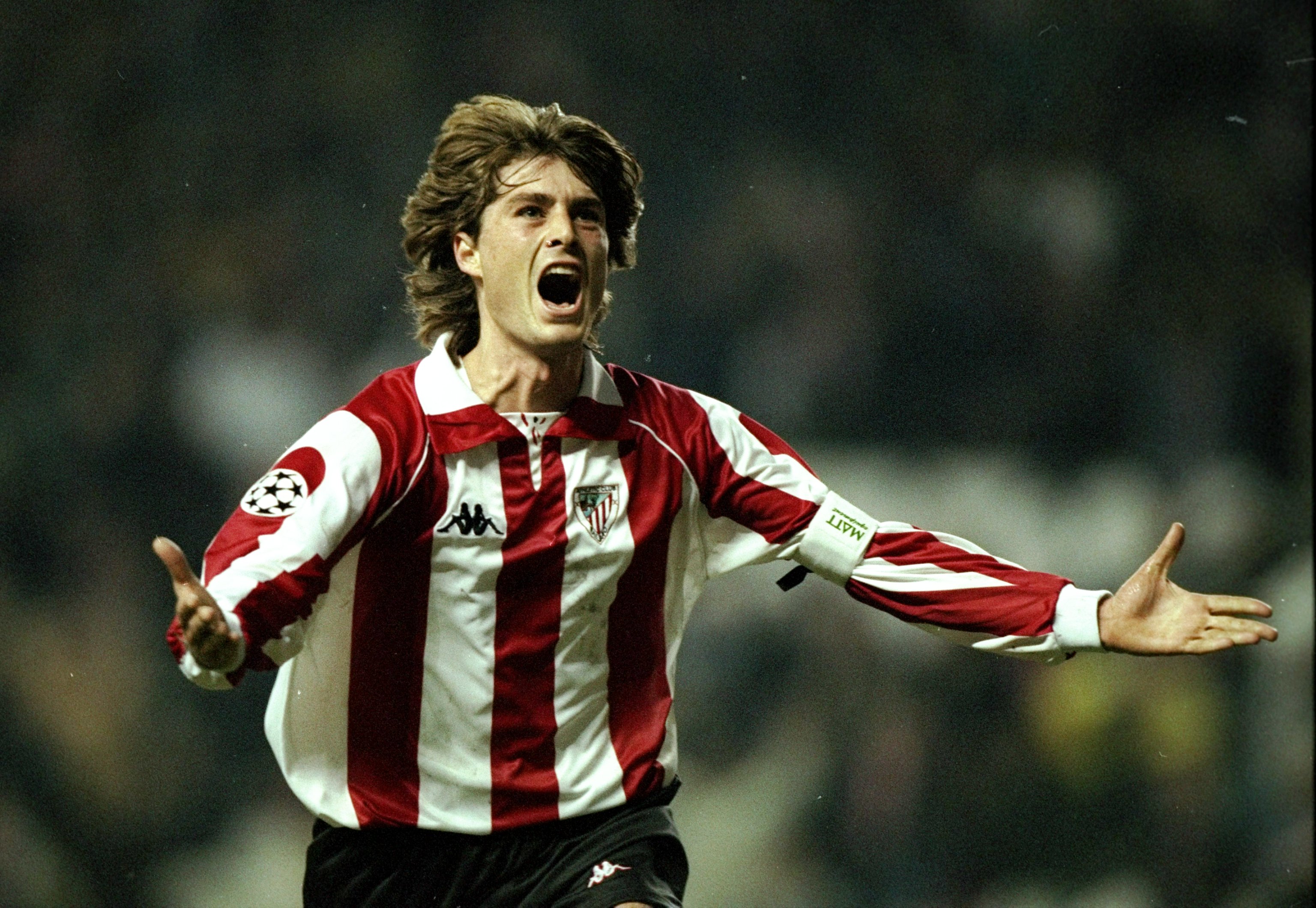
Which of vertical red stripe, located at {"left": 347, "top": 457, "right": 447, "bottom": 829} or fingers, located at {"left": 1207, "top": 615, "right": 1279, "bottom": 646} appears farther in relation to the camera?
vertical red stripe, located at {"left": 347, "top": 457, "right": 447, "bottom": 829}

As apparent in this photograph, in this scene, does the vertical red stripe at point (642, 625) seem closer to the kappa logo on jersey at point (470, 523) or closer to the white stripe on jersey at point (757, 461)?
the white stripe on jersey at point (757, 461)

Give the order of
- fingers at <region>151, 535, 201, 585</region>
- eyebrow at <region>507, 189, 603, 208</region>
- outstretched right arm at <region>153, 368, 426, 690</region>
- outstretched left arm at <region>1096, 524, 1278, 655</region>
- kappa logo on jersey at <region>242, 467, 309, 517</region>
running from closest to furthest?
fingers at <region>151, 535, 201, 585</region>, outstretched right arm at <region>153, 368, 426, 690</region>, kappa logo on jersey at <region>242, 467, 309, 517</region>, outstretched left arm at <region>1096, 524, 1278, 655</region>, eyebrow at <region>507, 189, 603, 208</region>

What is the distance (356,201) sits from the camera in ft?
11.1

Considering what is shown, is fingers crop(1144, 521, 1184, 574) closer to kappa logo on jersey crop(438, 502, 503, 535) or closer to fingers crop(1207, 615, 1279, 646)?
fingers crop(1207, 615, 1279, 646)

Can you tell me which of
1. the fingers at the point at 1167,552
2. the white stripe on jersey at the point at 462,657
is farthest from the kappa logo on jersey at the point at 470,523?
the fingers at the point at 1167,552

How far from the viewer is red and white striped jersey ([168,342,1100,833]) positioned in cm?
219

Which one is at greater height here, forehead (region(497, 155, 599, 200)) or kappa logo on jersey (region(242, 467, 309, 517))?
forehead (region(497, 155, 599, 200))

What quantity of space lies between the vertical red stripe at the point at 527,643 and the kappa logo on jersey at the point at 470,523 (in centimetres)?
3

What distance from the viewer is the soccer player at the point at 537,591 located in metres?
2.19

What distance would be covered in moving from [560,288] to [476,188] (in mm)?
215

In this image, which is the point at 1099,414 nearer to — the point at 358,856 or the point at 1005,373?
the point at 1005,373

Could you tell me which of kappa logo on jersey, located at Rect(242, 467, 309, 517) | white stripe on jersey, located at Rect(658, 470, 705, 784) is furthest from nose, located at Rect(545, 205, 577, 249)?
kappa logo on jersey, located at Rect(242, 467, 309, 517)

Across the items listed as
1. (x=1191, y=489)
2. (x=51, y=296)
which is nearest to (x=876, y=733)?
(x=1191, y=489)

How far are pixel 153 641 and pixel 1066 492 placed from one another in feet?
7.58
